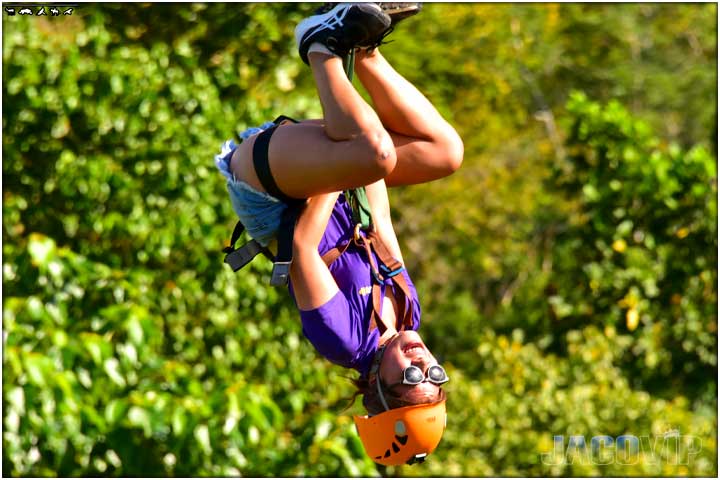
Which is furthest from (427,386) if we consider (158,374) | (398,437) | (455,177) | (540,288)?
A: (455,177)

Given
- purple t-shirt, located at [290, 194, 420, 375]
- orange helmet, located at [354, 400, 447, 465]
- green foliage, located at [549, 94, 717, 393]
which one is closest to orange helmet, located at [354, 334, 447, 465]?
orange helmet, located at [354, 400, 447, 465]

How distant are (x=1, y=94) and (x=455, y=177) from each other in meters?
7.61

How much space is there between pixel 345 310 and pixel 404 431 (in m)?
0.46

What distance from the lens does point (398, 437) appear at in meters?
4.14

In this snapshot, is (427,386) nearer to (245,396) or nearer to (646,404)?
(245,396)

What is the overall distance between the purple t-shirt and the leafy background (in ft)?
7.47

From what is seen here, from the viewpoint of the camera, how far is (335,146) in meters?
3.64

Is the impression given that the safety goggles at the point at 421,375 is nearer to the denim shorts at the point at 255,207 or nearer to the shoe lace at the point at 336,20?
the denim shorts at the point at 255,207

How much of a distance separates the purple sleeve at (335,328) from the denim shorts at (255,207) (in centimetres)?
28

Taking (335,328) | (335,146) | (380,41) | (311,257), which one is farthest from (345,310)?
(380,41)

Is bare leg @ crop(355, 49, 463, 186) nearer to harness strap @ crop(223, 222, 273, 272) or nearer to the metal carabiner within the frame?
the metal carabiner

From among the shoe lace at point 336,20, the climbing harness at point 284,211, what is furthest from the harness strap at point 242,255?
the shoe lace at point 336,20

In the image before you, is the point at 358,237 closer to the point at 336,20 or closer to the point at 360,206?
the point at 360,206

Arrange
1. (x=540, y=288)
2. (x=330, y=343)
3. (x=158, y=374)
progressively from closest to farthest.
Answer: (x=330, y=343) → (x=158, y=374) → (x=540, y=288)
